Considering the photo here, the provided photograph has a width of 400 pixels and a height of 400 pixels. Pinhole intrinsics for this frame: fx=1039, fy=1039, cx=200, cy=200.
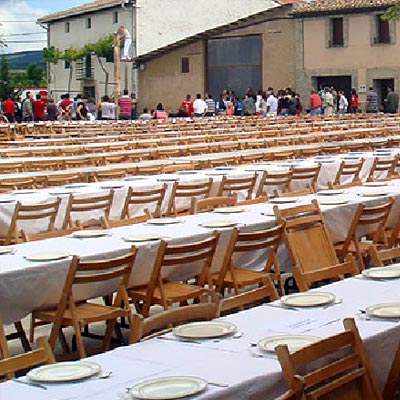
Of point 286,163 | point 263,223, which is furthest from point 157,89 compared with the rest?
point 263,223

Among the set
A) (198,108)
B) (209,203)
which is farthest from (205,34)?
(209,203)

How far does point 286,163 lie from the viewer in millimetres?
13195

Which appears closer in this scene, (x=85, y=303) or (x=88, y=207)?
(x=85, y=303)

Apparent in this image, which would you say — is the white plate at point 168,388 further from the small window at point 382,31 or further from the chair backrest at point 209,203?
the small window at point 382,31

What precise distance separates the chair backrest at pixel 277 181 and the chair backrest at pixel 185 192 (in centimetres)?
83

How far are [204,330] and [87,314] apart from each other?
2.06 metres

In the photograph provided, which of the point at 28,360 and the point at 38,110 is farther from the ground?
the point at 38,110

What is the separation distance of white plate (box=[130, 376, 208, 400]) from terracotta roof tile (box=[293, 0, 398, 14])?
43478 mm

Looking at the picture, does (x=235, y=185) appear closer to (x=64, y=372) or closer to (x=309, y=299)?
(x=309, y=299)

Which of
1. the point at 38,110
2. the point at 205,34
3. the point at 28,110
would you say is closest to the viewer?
the point at 28,110

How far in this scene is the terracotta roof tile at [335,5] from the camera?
152ft

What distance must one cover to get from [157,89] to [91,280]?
157 ft

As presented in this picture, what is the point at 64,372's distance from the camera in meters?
4.05

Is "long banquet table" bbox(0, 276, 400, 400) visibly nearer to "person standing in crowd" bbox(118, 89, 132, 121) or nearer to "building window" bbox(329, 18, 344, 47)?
"person standing in crowd" bbox(118, 89, 132, 121)
